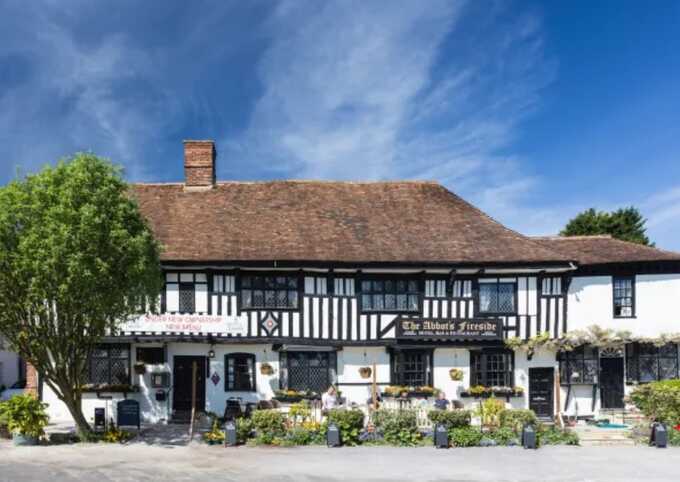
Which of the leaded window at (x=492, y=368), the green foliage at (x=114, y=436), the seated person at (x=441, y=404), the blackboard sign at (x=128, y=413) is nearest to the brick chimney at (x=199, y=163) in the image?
the blackboard sign at (x=128, y=413)

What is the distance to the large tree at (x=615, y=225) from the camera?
3603 cm

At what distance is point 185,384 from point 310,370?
3.84m

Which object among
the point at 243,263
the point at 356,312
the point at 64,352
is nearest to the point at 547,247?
the point at 356,312

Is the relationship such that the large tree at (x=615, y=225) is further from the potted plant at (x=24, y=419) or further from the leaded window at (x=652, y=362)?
the potted plant at (x=24, y=419)

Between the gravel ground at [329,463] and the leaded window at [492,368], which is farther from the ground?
the leaded window at [492,368]

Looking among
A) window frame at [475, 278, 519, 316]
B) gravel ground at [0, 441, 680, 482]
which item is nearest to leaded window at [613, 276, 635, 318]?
window frame at [475, 278, 519, 316]

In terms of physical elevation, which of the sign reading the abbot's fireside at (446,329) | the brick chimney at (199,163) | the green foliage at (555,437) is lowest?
the green foliage at (555,437)

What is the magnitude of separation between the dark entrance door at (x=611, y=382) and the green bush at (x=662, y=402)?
2.30m

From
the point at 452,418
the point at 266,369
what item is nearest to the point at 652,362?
the point at 452,418

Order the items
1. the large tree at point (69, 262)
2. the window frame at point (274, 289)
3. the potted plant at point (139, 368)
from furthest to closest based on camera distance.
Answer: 1. the window frame at point (274, 289)
2. the potted plant at point (139, 368)
3. the large tree at point (69, 262)

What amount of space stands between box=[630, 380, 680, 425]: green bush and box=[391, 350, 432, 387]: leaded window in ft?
19.9

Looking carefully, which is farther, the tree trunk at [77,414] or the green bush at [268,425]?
the green bush at [268,425]

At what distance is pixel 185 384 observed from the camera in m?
17.8

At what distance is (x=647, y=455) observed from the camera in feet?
44.5
